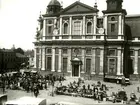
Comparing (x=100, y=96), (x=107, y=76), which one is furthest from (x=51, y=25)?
(x=100, y=96)

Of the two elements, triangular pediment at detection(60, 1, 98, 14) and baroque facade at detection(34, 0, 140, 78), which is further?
triangular pediment at detection(60, 1, 98, 14)

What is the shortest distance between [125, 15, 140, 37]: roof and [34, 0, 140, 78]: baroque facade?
7.2 inches

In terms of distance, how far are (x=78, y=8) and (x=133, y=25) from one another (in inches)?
448

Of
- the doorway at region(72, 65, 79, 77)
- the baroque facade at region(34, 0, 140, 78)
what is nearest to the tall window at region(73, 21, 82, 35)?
the baroque facade at region(34, 0, 140, 78)

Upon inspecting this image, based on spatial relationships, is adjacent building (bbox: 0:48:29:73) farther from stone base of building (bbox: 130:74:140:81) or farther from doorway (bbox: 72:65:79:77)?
stone base of building (bbox: 130:74:140:81)

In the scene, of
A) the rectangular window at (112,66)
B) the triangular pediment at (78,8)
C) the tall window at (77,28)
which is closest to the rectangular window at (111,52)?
the rectangular window at (112,66)

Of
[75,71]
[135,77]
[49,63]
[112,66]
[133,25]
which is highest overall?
[133,25]

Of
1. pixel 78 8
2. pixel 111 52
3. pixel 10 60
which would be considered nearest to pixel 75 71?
pixel 111 52

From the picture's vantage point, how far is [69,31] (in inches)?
1554

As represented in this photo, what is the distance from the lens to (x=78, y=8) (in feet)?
126

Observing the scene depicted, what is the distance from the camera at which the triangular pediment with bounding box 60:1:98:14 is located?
3756 centimetres

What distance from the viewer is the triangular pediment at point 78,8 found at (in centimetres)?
3756

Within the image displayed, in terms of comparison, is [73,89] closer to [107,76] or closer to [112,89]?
[112,89]

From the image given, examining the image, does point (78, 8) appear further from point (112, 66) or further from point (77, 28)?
point (112, 66)
